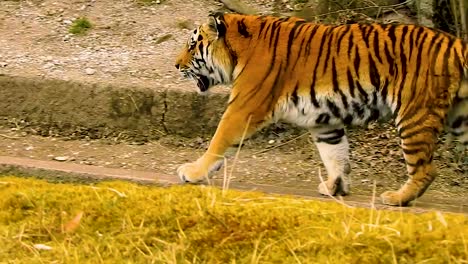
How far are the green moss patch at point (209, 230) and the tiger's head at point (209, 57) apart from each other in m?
2.85

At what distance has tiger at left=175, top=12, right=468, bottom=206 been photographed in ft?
19.4

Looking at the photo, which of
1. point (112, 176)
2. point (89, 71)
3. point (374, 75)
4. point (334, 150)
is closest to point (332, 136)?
point (334, 150)

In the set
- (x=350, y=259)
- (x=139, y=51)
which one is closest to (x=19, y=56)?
(x=139, y=51)

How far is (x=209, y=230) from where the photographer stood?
3287 millimetres

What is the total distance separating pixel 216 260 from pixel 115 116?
5064mm

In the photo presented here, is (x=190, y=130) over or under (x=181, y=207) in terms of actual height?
under

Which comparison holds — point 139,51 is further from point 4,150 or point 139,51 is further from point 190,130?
point 4,150

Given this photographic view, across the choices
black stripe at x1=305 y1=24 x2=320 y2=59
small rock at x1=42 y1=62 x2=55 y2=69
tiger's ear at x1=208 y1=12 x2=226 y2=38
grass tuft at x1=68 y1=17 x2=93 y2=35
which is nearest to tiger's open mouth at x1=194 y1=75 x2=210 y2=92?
tiger's ear at x1=208 y1=12 x2=226 y2=38

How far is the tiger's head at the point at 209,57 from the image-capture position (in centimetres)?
653

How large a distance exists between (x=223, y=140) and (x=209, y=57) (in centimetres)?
79

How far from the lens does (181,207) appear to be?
352 centimetres

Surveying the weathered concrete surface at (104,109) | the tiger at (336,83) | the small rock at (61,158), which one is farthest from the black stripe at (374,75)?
the small rock at (61,158)

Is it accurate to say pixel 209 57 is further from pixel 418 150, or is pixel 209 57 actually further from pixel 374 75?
pixel 418 150

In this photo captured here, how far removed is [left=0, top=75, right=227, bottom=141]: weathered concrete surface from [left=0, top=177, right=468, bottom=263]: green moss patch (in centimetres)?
411
